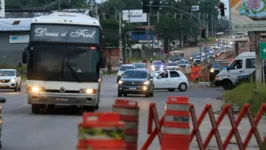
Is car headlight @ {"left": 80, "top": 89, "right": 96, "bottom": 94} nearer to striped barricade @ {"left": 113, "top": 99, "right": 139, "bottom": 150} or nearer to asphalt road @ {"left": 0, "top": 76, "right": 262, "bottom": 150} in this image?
asphalt road @ {"left": 0, "top": 76, "right": 262, "bottom": 150}

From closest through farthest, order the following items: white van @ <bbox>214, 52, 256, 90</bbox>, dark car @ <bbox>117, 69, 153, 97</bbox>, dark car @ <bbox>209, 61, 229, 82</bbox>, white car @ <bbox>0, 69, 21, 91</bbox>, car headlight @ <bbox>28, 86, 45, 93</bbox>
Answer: car headlight @ <bbox>28, 86, 45, 93</bbox>
dark car @ <bbox>117, 69, 153, 97</bbox>
white van @ <bbox>214, 52, 256, 90</bbox>
white car @ <bbox>0, 69, 21, 91</bbox>
dark car @ <bbox>209, 61, 229, 82</bbox>

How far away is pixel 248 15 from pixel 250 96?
1046cm

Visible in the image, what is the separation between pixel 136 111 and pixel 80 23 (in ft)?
43.2

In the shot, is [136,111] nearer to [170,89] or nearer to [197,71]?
[170,89]

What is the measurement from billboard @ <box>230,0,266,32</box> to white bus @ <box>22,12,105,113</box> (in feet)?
42.7

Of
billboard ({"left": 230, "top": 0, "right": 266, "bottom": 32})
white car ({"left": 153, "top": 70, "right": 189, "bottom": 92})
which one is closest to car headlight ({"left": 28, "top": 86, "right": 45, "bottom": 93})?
billboard ({"left": 230, "top": 0, "right": 266, "bottom": 32})

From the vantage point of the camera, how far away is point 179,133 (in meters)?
11.7

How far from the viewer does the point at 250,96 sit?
82.3 feet

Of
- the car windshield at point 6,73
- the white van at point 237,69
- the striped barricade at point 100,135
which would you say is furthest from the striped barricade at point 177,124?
the car windshield at point 6,73

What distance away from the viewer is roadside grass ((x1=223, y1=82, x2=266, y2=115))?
24.2 meters

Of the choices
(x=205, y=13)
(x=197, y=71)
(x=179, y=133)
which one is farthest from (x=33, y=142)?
(x=205, y=13)

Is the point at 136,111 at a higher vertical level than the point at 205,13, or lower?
lower

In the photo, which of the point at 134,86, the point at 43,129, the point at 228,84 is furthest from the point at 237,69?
the point at 43,129

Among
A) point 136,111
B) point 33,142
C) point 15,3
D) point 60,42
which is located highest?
Answer: point 15,3
